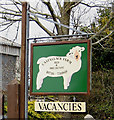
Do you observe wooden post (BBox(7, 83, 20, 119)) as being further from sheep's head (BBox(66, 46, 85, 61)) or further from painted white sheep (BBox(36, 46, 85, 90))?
sheep's head (BBox(66, 46, 85, 61))

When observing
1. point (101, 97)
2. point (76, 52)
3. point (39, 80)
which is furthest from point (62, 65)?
point (101, 97)

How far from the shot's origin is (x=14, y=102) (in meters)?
2.83

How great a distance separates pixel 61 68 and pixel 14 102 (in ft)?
2.18

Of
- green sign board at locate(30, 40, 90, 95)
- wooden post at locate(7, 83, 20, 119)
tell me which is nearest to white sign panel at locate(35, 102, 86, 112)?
green sign board at locate(30, 40, 90, 95)

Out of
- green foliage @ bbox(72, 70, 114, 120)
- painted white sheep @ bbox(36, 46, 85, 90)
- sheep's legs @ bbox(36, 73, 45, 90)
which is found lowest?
green foliage @ bbox(72, 70, 114, 120)

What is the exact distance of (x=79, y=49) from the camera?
2674 millimetres

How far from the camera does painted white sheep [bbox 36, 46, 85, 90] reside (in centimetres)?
267

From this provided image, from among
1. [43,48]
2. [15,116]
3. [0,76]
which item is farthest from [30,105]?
[0,76]

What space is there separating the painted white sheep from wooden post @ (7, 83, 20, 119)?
10.6 inches

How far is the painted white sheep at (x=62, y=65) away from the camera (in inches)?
105

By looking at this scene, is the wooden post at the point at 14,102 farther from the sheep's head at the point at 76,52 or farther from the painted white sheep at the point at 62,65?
the sheep's head at the point at 76,52

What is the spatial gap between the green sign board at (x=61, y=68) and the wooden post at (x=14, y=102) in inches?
7.3

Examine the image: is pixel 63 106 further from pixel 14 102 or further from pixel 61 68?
pixel 14 102

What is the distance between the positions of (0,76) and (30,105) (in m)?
2.52
